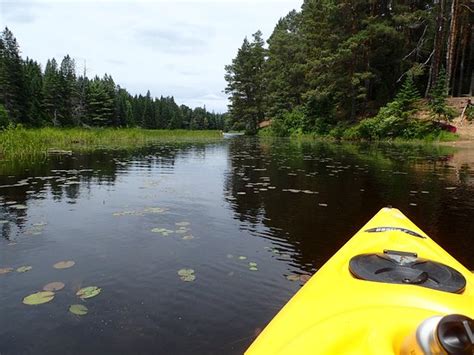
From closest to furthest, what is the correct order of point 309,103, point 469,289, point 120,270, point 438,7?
point 469,289 < point 120,270 < point 438,7 < point 309,103

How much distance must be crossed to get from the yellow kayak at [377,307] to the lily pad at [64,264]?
110 inches

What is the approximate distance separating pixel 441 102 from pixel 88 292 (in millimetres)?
24248

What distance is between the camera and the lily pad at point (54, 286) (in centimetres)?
321

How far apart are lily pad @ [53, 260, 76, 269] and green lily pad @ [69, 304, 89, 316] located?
0.89 meters

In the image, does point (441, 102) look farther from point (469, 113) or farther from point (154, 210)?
point (154, 210)

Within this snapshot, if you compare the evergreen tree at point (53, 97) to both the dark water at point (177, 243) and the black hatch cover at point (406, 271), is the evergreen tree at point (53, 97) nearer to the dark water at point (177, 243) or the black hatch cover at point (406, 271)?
the dark water at point (177, 243)

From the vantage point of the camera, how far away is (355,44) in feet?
81.5

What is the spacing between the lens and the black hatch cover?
197 cm

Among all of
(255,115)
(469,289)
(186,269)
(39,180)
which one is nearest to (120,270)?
(186,269)

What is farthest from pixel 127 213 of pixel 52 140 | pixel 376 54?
pixel 376 54

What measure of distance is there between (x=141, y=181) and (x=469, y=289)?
824 centimetres

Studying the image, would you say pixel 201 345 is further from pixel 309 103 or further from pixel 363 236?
pixel 309 103

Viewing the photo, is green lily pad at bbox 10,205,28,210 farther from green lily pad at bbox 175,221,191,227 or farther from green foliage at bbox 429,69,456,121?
green foliage at bbox 429,69,456,121

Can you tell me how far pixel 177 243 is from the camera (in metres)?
4.60
